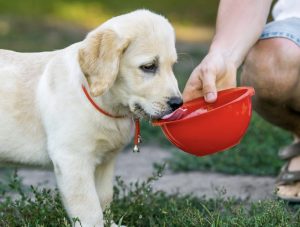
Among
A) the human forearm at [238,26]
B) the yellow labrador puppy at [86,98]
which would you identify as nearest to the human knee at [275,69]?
the human forearm at [238,26]

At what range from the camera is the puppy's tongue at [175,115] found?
9.88 feet

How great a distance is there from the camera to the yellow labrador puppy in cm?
296

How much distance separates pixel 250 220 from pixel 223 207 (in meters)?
0.58

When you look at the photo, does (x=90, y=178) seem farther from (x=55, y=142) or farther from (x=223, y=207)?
(x=223, y=207)

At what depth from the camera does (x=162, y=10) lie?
48.4ft

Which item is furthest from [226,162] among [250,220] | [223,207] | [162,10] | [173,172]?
[162,10]

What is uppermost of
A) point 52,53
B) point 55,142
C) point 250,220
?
point 52,53

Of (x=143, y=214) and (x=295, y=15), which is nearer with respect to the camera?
(x=143, y=214)

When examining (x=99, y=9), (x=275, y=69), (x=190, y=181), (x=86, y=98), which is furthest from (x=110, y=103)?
(x=99, y=9)

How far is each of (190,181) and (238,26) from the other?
1.26m

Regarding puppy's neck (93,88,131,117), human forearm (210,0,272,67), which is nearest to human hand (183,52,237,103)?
human forearm (210,0,272,67)

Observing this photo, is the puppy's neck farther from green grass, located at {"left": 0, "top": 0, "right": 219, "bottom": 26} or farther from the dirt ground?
green grass, located at {"left": 0, "top": 0, "right": 219, "bottom": 26}

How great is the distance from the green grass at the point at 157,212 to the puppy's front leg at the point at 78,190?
64mm

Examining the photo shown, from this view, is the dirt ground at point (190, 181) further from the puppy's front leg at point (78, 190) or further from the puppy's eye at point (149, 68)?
the puppy's eye at point (149, 68)
